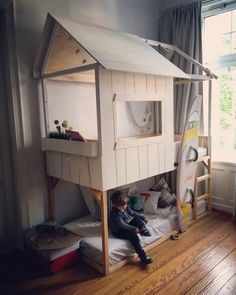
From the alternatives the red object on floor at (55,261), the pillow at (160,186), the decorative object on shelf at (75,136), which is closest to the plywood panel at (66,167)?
the decorative object on shelf at (75,136)

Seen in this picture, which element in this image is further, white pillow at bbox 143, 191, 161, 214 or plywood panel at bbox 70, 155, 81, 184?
white pillow at bbox 143, 191, 161, 214

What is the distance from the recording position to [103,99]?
1.85 metres

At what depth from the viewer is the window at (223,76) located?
122 inches

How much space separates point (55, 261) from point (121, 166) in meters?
0.91

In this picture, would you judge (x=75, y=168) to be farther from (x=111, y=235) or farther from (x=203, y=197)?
(x=203, y=197)

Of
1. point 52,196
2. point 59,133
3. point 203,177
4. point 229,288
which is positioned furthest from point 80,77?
point 229,288

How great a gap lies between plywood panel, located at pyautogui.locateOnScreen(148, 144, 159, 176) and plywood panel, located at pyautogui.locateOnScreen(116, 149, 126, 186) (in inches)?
11.7

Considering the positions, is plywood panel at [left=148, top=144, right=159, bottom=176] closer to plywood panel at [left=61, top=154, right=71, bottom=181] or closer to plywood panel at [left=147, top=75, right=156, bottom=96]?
plywood panel at [left=147, top=75, right=156, bottom=96]

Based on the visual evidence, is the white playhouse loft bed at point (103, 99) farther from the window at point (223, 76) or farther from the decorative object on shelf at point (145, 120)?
the window at point (223, 76)

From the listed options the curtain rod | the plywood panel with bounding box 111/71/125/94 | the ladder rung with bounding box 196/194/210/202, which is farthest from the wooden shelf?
the curtain rod

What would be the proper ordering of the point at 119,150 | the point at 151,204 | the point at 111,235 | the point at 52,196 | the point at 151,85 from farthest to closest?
the point at 151,204 → the point at 52,196 → the point at 111,235 → the point at 151,85 → the point at 119,150

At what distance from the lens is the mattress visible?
84.4 inches

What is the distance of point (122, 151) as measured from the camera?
202 cm

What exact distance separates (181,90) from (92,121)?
4.03 ft
